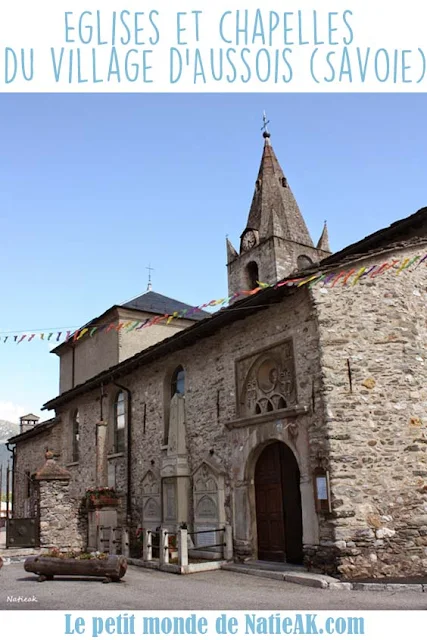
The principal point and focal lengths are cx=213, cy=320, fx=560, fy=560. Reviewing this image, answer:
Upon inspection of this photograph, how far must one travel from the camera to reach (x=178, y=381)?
15.3m

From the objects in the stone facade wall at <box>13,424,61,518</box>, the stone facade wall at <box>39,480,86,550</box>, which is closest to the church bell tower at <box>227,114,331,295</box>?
the stone facade wall at <box>13,424,61,518</box>

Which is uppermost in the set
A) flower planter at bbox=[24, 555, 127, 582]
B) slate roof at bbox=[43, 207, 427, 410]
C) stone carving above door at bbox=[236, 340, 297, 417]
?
slate roof at bbox=[43, 207, 427, 410]

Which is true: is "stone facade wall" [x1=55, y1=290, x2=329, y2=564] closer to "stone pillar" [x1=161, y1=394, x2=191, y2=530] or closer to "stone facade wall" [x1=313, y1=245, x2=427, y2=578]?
"stone pillar" [x1=161, y1=394, x2=191, y2=530]

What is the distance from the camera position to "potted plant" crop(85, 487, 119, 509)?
49.9 ft

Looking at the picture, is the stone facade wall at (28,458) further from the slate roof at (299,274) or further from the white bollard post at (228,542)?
the white bollard post at (228,542)

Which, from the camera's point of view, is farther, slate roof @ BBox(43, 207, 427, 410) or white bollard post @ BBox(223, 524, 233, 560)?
white bollard post @ BBox(223, 524, 233, 560)

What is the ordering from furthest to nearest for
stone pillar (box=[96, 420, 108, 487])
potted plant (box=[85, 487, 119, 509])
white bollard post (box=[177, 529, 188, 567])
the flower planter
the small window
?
stone pillar (box=[96, 420, 108, 487]), potted plant (box=[85, 487, 119, 509]), the small window, white bollard post (box=[177, 529, 188, 567]), the flower planter

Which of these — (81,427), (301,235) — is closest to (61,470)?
(81,427)

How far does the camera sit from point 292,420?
10.7 meters

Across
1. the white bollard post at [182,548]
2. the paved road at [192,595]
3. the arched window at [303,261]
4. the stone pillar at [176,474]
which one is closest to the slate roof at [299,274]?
the stone pillar at [176,474]

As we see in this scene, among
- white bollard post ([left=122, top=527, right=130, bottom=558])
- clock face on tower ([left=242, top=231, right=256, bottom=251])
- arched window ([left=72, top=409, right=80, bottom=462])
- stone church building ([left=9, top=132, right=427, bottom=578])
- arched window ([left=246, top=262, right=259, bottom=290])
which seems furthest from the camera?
clock face on tower ([left=242, top=231, right=256, bottom=251])

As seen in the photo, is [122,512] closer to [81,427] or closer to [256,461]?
[81,427]

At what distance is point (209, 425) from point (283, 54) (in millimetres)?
9689

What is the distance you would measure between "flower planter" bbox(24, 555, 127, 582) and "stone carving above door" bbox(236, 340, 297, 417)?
4.08 meters
